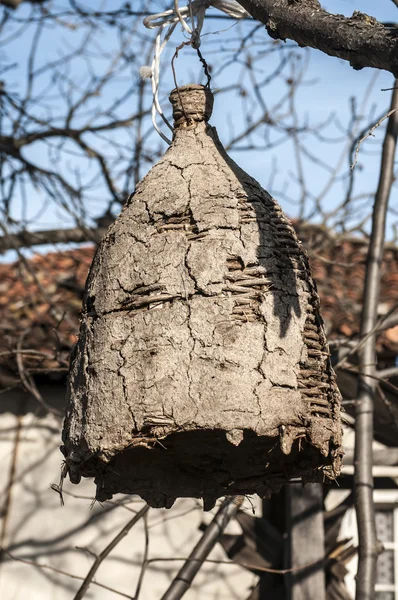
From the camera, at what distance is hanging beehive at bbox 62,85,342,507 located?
1935 millimetres

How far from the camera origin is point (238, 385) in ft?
6.30

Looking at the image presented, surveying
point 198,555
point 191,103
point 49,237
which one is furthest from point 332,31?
point 49,237

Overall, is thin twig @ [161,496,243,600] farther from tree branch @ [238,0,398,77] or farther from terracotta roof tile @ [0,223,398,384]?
tree branch @ [238,0,398,77]

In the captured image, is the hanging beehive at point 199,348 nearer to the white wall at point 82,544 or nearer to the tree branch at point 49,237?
the white wall at point 82,544

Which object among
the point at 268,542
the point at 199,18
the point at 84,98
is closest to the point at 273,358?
the point at 199,18

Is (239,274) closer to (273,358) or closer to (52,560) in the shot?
(273,358)

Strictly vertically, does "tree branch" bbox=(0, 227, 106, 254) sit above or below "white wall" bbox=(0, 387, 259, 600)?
above

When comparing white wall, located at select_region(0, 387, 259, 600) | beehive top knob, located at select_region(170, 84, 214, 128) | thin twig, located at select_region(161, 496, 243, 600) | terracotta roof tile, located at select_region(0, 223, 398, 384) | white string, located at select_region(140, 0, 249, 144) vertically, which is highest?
terracotta roof tile, located at select_region(0, 223, 398, 384)

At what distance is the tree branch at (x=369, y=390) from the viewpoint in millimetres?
3279

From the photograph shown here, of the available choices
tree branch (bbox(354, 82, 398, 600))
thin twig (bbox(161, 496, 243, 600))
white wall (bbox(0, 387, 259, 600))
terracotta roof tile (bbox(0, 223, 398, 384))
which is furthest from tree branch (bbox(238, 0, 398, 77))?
white wall (bbox(0, 387, 259, 600))

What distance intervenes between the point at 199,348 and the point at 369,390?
1.83 metres

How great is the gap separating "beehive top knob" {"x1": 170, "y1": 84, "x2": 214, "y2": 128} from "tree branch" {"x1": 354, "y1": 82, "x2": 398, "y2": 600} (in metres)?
1.48

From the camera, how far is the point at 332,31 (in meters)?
1.71

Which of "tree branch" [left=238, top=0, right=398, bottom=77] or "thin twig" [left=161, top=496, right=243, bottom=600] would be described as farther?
"thin twig" [left=161, top=496, right=243, bottom=600]
